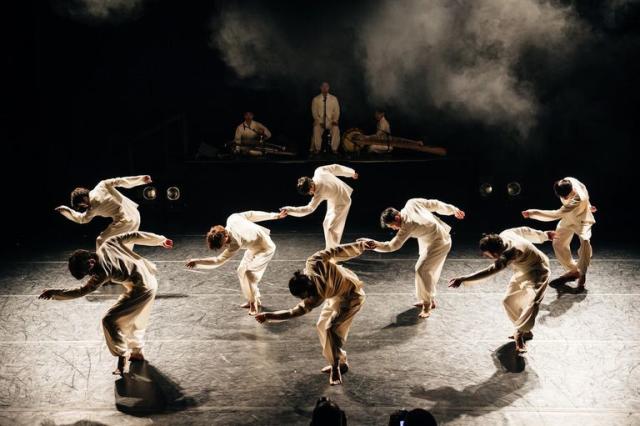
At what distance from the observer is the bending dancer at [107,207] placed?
5.77 m

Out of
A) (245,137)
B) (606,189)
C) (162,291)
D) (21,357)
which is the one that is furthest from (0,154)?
(606,189)

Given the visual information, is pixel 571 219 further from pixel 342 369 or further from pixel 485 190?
pixel 342 369

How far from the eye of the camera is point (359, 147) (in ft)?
30.1

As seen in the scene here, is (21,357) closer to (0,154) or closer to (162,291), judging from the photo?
(162,291)

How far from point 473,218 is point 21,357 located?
567cm

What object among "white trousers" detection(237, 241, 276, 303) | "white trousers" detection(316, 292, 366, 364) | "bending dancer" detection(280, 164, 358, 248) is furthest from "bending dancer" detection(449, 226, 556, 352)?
"bending dancer" detection(280, 164, 358, 248)

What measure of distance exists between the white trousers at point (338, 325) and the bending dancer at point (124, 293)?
137cm

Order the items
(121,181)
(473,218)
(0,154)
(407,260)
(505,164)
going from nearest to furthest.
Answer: (121,181) → (407,260) → (473,218) → (0,154) → (505,164)

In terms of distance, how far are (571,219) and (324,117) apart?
4.68m

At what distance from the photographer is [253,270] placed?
5.23m

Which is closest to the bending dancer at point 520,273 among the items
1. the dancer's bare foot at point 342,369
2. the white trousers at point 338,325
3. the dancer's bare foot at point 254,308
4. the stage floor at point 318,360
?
the stage floor at point 318,360

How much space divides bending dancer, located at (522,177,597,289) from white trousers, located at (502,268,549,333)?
2.87 feet

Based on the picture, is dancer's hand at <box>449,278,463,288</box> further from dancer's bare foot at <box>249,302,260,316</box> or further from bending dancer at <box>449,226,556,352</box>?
dancer's bare foot at <box>249,302,260,316</box>

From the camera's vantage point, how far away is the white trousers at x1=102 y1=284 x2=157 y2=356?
436 cm
